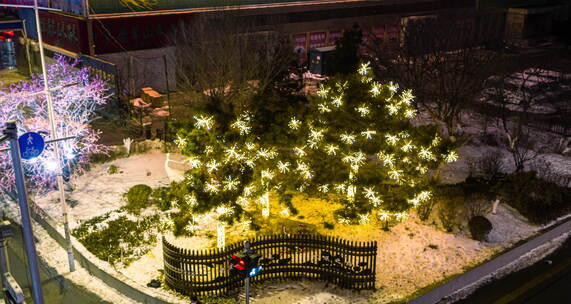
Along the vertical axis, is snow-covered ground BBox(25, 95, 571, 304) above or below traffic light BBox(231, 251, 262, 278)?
below

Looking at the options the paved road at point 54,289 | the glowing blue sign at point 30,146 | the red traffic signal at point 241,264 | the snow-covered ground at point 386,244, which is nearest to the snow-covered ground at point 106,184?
the snow-covered ground at point 386,244

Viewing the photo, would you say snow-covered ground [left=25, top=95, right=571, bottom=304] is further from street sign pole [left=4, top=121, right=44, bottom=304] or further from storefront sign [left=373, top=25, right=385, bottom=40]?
storefront sign [left=373, top=25, right=385, bottom=40]

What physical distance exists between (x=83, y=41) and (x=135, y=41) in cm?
374

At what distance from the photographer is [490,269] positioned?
1811cm

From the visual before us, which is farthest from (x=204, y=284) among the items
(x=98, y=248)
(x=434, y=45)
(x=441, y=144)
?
(x=434, y=45)

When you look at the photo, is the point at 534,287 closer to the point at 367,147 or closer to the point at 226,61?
the point at 367,147

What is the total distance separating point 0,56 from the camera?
55.1 metres

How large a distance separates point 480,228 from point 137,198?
13962 mm

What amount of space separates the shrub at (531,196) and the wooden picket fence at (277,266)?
23.9ft

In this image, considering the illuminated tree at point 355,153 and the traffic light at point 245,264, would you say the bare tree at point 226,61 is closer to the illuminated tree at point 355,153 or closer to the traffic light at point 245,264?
the illuminated tree at point 355,153

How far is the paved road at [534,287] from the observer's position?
16.9m

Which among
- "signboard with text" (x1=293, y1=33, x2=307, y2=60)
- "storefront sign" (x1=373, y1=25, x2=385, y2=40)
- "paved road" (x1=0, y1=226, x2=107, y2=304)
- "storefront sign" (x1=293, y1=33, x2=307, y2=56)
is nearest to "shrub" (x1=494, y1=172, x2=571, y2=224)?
"paved road" (x1=0, y1=226, x2=107, y2=304)

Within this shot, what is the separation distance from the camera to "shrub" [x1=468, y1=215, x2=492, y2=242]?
64.4ft

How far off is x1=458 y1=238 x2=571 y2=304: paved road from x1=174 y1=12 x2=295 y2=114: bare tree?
13.2 metres
